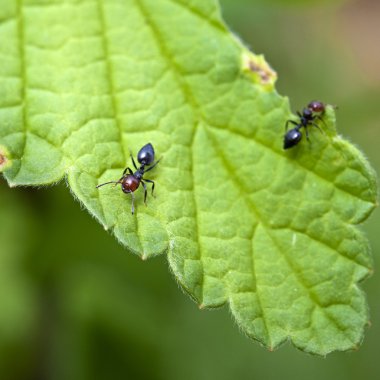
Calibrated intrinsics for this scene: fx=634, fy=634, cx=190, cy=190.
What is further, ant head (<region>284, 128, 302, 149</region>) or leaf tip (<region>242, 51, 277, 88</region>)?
leaf tip (<region>242, 51, 277, 88</region>)

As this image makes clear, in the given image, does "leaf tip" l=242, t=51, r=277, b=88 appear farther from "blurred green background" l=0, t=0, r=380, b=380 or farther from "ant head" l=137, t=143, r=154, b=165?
"blurred green background" l=0, t=0, r=380, b=380

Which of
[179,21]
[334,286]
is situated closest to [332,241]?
[334,286]

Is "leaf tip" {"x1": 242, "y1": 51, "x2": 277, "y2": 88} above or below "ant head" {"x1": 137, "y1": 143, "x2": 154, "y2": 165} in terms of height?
above

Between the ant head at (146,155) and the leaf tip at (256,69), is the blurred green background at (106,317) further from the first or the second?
the leaf tip at (256,69)

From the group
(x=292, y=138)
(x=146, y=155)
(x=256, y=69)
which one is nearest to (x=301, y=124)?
(x=292, y=138)

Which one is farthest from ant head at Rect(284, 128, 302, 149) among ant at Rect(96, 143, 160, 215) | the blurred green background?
the blurred green background

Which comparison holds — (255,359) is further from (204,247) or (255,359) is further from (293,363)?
(204,247)
